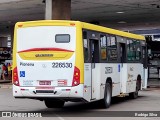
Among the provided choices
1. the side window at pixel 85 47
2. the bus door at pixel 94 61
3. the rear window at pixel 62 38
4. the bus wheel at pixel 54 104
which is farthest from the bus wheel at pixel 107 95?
the rear window at pixel 62 38

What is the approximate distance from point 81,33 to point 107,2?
15243mm

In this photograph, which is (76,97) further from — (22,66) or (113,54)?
(113,54)

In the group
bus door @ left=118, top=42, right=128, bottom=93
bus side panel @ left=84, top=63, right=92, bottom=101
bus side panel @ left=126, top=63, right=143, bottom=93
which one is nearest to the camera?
bus side panel @ left=84, top=63, right=92, bottom=101

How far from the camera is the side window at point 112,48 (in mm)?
16306

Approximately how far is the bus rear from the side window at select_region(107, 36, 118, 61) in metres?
3.10

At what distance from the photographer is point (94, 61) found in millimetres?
14875

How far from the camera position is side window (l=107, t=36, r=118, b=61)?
16.3 meters

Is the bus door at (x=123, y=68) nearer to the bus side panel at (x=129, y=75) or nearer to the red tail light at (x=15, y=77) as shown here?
the bus side panel at (x=129, y=75)

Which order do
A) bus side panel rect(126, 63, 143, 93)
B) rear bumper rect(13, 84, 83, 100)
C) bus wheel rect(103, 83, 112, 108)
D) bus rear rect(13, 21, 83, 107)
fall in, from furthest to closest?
bus side panel rect(126, 63, 143, 93)
bus wheel rect(103, 83, 112, 108)
bus rear rect(13, 21, 83, 107)
rear bumper rect(13, 84, 83, 100)

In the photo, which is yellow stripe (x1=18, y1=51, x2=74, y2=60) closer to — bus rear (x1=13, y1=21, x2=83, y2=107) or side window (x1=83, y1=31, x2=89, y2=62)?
bus rear (x1=13, y1=21, x2=83, y2=107)

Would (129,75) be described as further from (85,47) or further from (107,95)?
(85,47)

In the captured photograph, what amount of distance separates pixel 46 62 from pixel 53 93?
107 cm

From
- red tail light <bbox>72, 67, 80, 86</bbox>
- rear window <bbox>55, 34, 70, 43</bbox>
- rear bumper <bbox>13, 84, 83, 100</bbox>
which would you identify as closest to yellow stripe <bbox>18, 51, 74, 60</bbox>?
rear window <bbox>55, 34, 70, 43</bbox>

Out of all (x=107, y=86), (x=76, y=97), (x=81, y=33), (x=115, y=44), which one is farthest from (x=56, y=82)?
(x=115, y=44)
